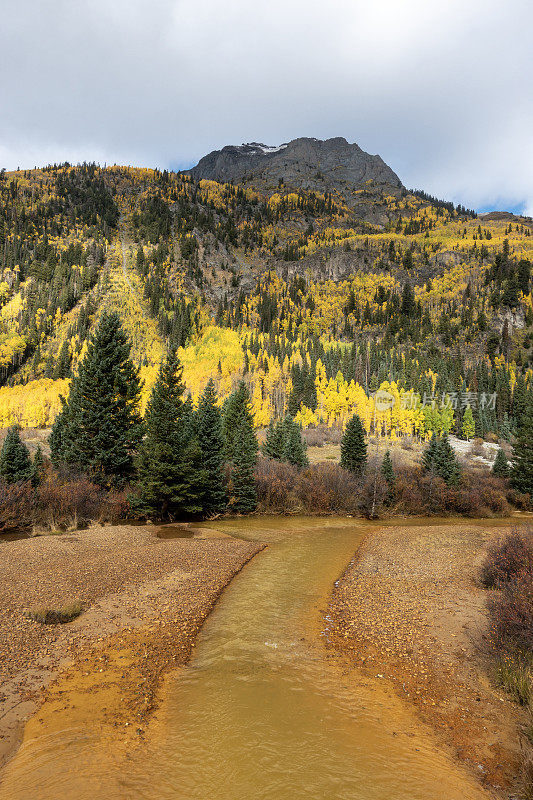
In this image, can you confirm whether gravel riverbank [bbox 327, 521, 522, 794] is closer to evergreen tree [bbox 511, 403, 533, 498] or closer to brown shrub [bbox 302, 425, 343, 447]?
evergreen tree [bbox 511, 403, 533, 498]

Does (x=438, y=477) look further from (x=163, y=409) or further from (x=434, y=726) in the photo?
(x=434, y=726)

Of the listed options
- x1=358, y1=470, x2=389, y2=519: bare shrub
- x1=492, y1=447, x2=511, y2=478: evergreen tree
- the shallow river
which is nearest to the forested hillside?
x1=492, y1=447, x2=511, y2=478: evergreen tree

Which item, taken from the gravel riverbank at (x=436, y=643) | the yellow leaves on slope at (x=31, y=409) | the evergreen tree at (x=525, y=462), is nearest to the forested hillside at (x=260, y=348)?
the yellow leaves on slope at (x=31, y=409)

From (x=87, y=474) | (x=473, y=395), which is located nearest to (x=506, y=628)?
(x=87, y=474)

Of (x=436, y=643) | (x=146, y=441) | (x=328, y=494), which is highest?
(x=146, y=441)

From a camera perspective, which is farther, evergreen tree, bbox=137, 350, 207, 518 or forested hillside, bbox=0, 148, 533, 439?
forested hillside, bbox=0, 148, 533, 439

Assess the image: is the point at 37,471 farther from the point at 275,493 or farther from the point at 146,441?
the point at 275,493

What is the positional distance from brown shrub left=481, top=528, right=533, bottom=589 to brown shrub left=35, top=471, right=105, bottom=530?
18782 millimetres

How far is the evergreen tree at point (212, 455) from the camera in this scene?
89.1 feet

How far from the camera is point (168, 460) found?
23641 mm

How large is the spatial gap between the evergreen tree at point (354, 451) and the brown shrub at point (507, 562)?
25699mm

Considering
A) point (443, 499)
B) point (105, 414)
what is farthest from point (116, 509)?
point (443, 499)

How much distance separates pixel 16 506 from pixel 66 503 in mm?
2360

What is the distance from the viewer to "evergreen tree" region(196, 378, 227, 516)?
27.2 meters
